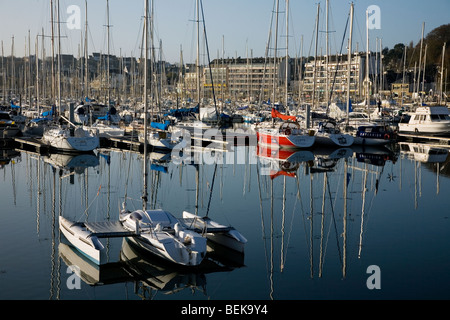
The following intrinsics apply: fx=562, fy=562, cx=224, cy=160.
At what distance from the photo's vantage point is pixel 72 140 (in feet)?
124

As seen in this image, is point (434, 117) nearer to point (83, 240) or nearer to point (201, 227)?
point (201, 227)

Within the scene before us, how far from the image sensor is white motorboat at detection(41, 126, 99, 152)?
124 ft

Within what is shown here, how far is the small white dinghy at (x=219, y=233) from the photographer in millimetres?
16428

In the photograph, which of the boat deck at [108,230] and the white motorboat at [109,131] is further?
the white motorboat at [109,131]

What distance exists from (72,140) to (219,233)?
23.2 meters

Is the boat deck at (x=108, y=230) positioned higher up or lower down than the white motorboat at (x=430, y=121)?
lower down

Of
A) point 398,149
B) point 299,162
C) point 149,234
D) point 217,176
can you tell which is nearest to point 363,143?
point 398,149

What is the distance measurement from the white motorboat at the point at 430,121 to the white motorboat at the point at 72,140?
2795cm

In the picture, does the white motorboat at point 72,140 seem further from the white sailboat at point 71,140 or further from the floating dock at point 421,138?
the floating dock at point 421,138

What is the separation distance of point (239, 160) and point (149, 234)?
21.2 meters

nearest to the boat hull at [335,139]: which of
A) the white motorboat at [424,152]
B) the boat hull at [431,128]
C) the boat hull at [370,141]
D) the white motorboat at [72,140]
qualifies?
the boat hull at [370,141]

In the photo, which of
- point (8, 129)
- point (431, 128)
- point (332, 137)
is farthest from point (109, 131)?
point (431, 128)

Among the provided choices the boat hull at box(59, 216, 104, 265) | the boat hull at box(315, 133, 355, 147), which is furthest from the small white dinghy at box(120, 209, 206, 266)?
the boat hull at box(315, 133, 355, 147)

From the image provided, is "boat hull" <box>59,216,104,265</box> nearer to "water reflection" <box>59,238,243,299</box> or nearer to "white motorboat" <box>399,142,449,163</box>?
"water reflection" <box>59,238,243,299</box>
